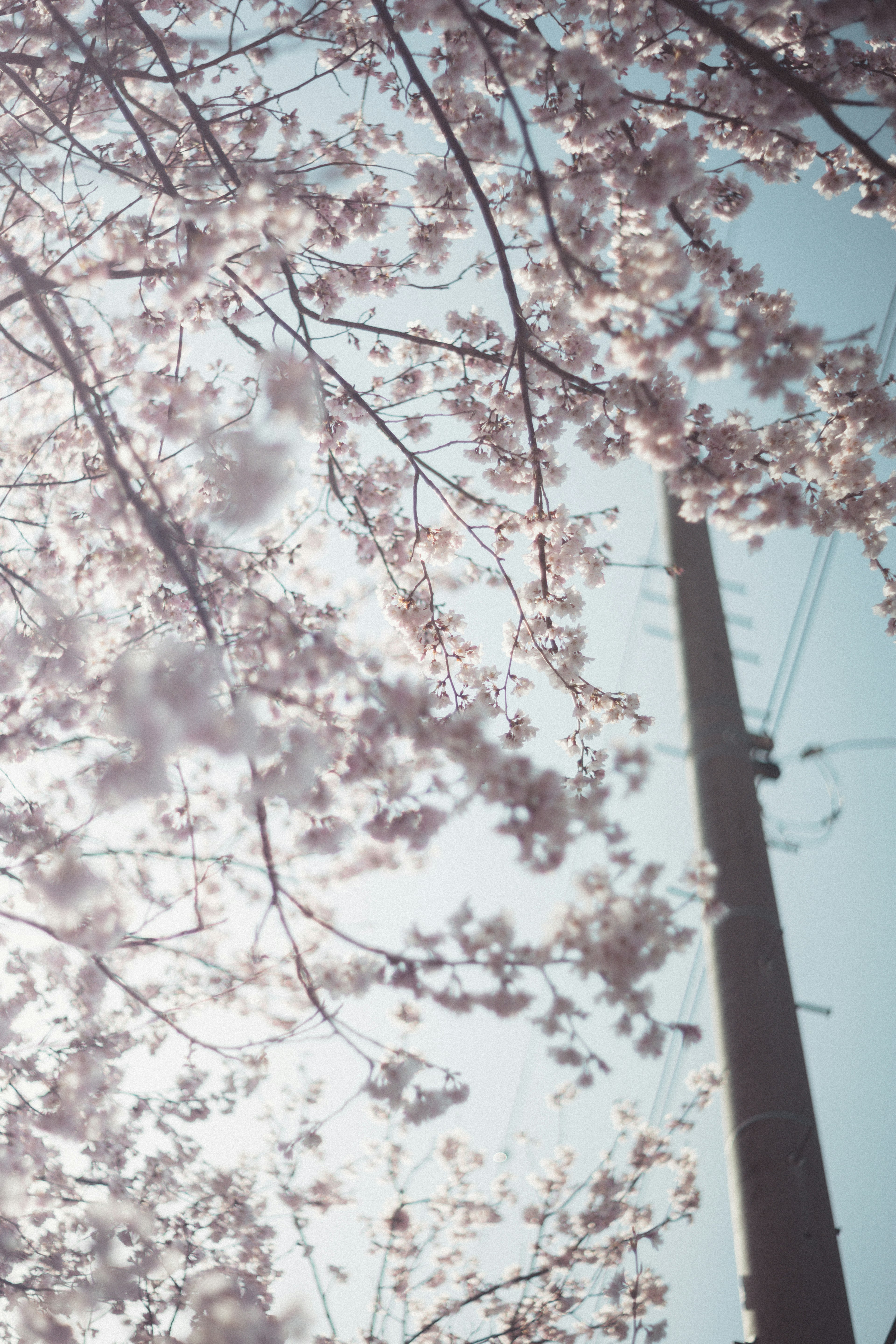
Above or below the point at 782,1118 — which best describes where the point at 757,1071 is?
above

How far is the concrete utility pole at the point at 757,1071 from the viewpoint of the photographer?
257 cm

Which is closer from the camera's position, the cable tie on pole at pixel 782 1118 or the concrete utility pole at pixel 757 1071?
the concrete utility pole at pixel 757 1071

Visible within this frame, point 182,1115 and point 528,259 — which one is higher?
point 528,259

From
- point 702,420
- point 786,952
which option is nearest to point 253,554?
point 702,420

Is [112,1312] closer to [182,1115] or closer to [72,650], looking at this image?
[182,1115]

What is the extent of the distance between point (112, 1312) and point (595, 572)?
20.4 ft

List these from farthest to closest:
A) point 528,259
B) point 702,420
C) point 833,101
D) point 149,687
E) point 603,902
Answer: point 528,259 → point 702,420 → point 149,687 → point 603,902 → point 833,101

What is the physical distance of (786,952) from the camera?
10.8ft

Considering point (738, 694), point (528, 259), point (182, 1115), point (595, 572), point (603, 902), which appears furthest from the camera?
point (182, 1115)

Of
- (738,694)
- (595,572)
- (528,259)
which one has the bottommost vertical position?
(738,694)

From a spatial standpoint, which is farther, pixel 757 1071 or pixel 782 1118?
pixel 757 1071

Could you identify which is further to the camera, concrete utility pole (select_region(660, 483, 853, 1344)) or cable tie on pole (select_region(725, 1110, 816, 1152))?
cable tie on pole (select_region(725, 1110, 816, 1152))

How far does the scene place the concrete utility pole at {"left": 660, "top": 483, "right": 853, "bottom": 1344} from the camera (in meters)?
2.57

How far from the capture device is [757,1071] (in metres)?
2.96
